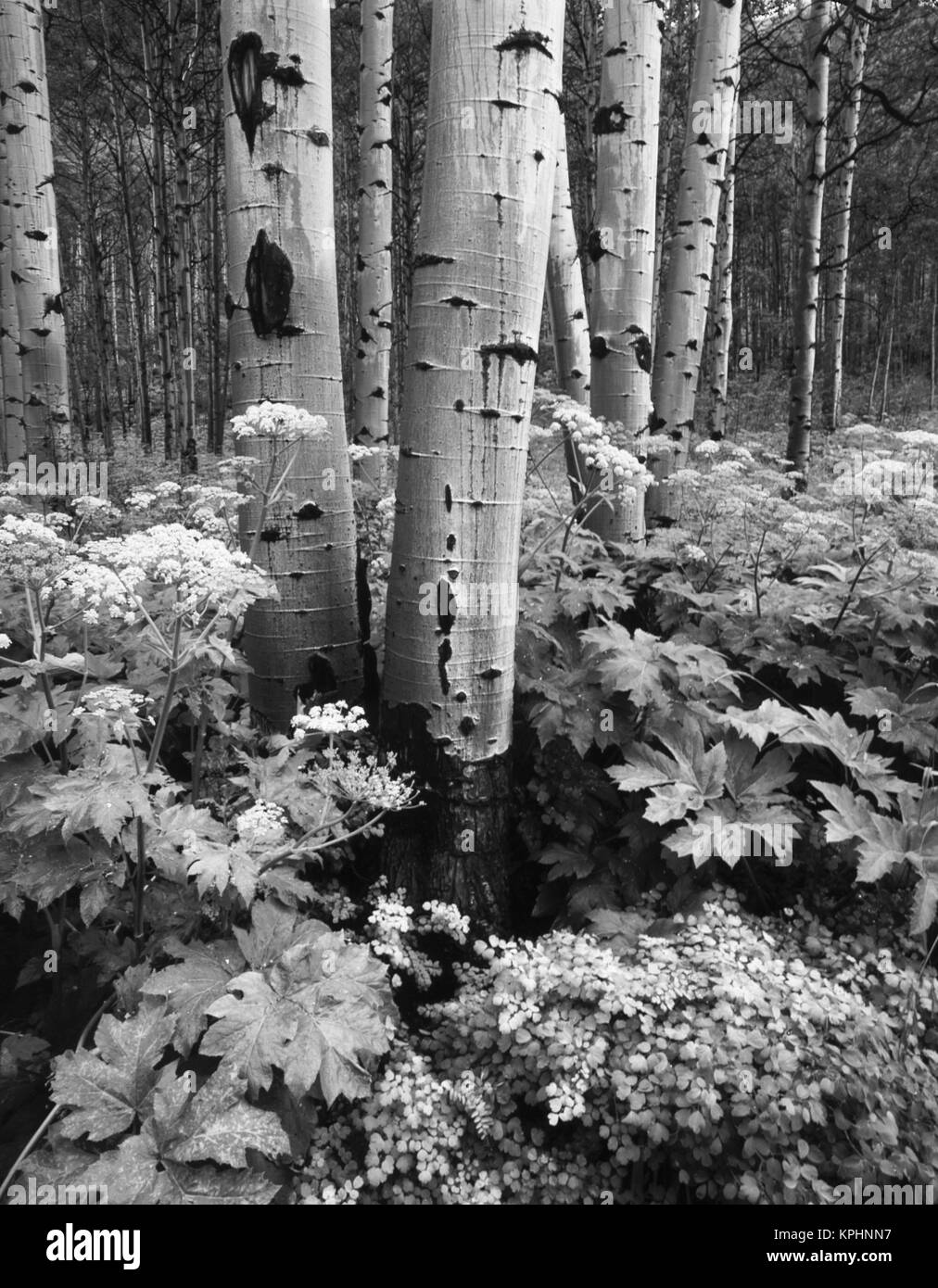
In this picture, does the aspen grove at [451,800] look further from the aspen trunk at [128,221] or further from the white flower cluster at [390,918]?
the aspen trunk at [128,221]

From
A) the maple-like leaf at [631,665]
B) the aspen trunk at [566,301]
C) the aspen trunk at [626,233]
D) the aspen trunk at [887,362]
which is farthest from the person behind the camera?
the aspen trunk at [887,362]

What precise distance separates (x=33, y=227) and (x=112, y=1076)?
7038 mm

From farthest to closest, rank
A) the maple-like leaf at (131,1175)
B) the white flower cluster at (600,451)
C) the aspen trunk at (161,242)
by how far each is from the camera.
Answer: the aspen trunk at (161,242) < the white flower cluster at (600,451) < the maple-like leaf at (131,1175)

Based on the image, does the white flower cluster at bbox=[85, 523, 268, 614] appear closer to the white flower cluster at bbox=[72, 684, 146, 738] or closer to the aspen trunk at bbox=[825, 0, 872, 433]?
the white flower cluster at bbox=[72, 684, 146, 738]

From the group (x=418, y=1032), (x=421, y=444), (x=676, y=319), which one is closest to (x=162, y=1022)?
(x=418, y=1032)

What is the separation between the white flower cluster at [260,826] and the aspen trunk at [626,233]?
2.92m

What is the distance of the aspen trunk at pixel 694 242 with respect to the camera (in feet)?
17.4

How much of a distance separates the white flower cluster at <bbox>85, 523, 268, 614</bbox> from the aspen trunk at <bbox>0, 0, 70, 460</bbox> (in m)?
5.30

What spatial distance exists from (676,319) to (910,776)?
379 cm

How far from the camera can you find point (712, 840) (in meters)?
2.26

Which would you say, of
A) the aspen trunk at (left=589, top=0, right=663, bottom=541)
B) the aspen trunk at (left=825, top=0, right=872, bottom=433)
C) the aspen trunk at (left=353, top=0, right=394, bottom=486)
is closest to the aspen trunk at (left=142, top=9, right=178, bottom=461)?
the aspen trunk at (left=353, top=0, right=394, bottom=486)

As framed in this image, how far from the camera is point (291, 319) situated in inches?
104

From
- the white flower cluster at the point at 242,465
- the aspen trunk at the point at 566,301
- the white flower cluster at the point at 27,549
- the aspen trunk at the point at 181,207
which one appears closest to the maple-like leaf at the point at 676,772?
the white flower cluster at the point at 242,465

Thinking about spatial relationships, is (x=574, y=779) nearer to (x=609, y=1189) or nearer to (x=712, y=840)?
(x=712, y=840)
